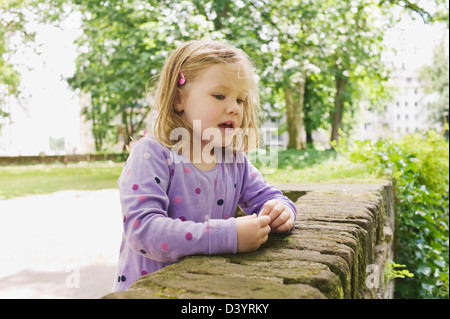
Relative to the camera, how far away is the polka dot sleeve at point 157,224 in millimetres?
1435

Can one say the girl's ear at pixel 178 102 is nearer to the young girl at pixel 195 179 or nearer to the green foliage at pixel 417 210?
the young girl at pixel 195 179

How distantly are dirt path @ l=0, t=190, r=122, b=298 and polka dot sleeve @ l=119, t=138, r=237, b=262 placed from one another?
3.01 meters

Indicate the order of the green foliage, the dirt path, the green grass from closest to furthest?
the green foliage
the dirt path
the green grass

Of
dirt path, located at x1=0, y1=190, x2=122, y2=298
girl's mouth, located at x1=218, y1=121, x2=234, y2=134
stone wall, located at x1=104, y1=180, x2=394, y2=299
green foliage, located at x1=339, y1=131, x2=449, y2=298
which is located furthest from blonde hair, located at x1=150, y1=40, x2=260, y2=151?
green foliage, located at x1=339, y1=131, x2=449, y2=298

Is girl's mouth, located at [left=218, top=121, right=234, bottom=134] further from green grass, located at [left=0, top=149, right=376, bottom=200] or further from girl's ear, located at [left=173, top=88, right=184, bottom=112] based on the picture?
green grass, located at [left=0, top=149, right=376, bottom=200]

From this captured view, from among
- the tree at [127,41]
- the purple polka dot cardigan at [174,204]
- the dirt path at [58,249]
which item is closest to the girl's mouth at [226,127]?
the purple polka dot cardigan at [174,204]

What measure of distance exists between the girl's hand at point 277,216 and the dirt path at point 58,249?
9.84 ft

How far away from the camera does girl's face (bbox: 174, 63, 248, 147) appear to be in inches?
69.9

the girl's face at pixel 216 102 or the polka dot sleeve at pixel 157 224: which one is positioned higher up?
the girl's face at pixel 216 102

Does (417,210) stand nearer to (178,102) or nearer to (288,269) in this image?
(178,102)

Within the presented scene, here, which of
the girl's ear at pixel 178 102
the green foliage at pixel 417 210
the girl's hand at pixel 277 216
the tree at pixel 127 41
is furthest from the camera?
the tree at pixel 127 41

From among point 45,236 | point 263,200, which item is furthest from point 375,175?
point 45,236

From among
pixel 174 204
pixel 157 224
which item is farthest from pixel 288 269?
pixel 174 204
